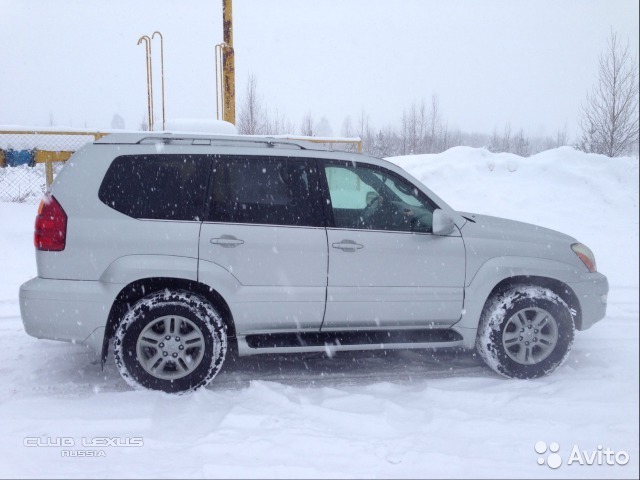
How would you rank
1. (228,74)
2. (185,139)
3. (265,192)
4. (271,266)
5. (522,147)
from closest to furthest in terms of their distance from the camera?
(271,266) → (265,192) → (185,139) → (228,74) → (522,147)

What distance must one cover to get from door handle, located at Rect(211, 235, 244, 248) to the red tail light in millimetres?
1052

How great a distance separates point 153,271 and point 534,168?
14035 millimetres

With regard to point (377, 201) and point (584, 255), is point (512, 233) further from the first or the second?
point (377, 201)

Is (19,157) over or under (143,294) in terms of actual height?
over

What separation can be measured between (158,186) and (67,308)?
1.08 metres

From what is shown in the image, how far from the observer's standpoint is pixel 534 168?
51.4ft

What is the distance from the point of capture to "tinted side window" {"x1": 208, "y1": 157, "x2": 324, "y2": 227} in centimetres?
412

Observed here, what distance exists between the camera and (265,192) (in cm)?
421

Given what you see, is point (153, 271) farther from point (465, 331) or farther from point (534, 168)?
point (534, 168)

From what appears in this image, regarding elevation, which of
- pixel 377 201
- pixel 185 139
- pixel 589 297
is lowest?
pixel 589 297

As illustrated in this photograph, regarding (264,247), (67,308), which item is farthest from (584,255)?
(67,308)

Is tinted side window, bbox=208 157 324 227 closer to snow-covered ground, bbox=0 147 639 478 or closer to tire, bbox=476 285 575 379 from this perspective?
snow-covered ground, bbox=0 147 639 478

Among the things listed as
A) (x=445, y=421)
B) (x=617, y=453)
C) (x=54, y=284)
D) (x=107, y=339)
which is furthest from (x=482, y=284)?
(x=54, y=284)

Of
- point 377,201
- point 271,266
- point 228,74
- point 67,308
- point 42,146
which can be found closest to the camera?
point 67,308
